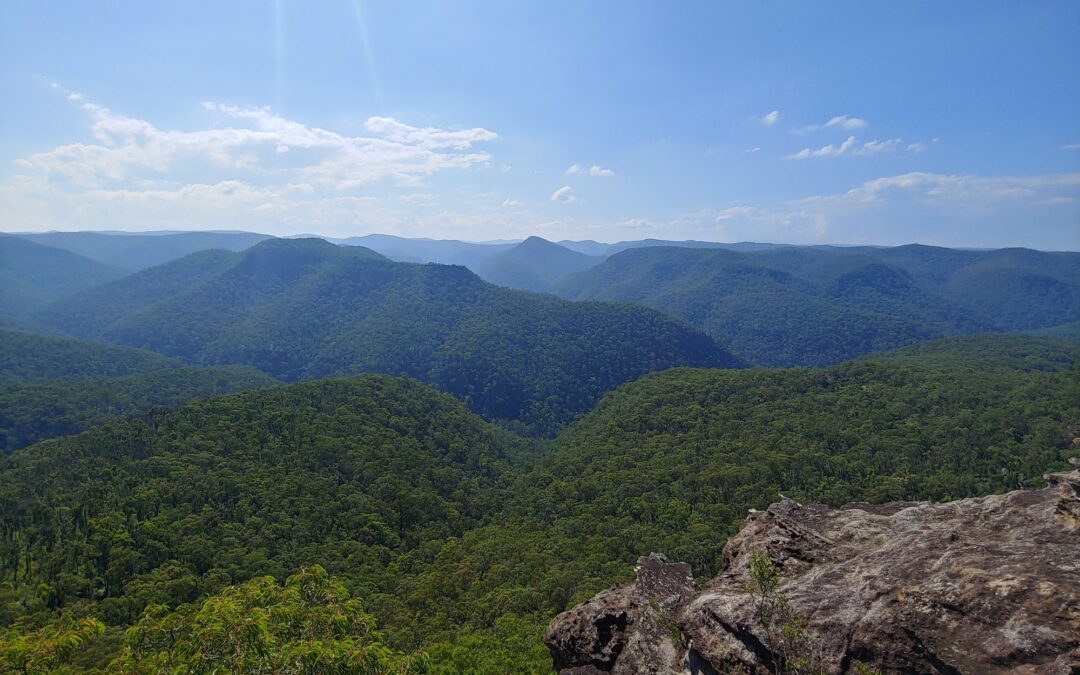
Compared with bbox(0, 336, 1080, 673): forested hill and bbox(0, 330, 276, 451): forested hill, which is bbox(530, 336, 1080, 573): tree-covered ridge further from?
bbox(0, 330, 276, 451): forested hill

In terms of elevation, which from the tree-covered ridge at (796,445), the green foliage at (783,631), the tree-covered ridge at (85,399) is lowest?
the tree-covered ridge at (85,399)

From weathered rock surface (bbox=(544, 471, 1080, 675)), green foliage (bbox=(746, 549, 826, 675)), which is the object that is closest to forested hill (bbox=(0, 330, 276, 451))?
weathered rock surface (bbox=(544, 471, 1080, 675))

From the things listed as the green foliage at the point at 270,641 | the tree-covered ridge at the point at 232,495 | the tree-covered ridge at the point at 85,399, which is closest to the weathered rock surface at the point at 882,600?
the green foliage at the point at 270,641

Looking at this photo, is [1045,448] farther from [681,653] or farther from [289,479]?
[289,479]

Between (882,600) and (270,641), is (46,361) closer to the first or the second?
(270,641)

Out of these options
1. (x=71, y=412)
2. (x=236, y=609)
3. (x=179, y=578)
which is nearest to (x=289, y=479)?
(x=179, y=578)

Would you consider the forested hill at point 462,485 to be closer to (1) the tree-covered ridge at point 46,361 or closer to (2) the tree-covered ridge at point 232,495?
(2) the tree-covered ridge at point 232,495

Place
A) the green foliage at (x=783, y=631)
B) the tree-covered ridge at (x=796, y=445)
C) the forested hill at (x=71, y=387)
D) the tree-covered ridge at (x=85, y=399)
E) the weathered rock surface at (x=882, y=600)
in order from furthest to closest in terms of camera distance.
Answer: the forested hill at (x=71, y=387)
the tree-covered ridge at (x=85, y=399)
the tree-covered ridge at (x=796, y=445)
the green foliage at (x=783, y=631)
the weathered rock surface at (x=882, y=600)
